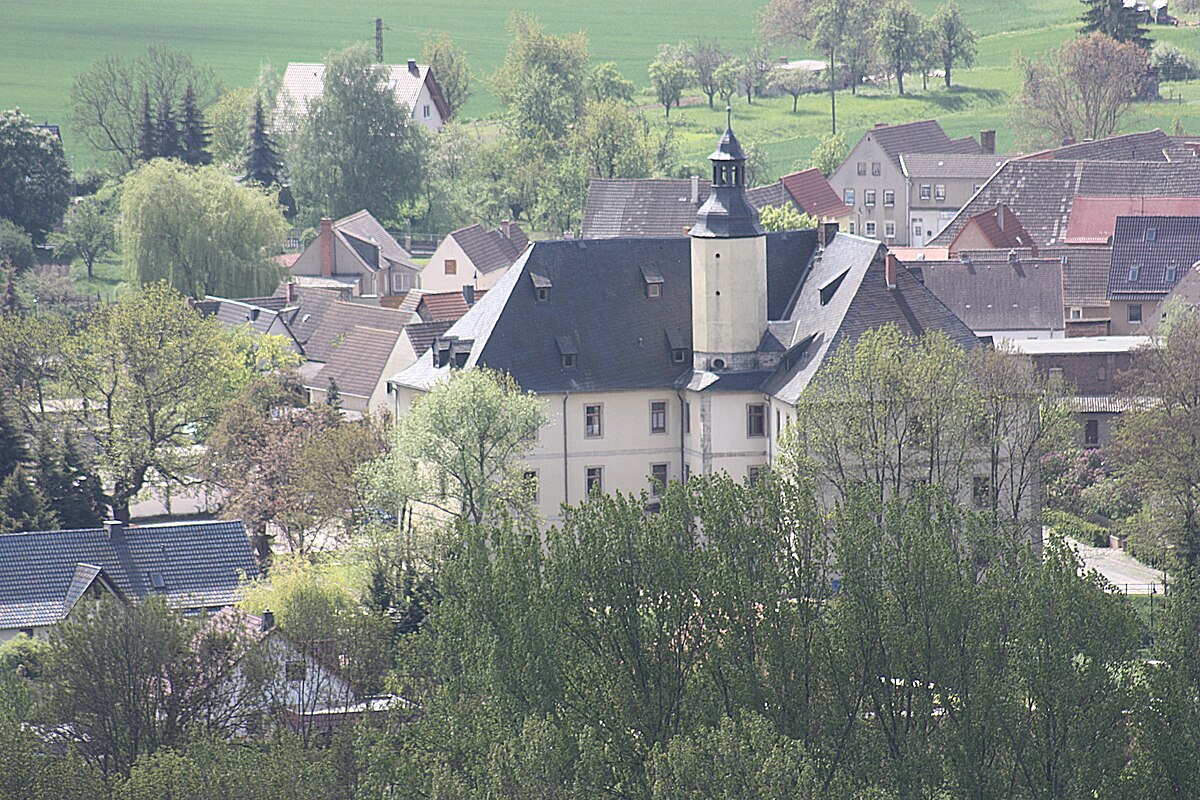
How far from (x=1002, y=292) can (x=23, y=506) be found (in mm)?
38397

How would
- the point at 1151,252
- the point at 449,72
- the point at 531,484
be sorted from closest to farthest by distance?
the point at 531,484 < the point at 1151,252 < the point at 449,72

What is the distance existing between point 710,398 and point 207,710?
24.4 m

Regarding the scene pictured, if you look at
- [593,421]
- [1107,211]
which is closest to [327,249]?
[1107,211]

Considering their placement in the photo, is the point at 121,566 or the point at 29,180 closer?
the point at 121,566

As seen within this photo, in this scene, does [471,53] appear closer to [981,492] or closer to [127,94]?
[127,94]

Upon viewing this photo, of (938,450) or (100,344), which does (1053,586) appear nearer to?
(938,450)

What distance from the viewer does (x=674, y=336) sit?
7650 cm

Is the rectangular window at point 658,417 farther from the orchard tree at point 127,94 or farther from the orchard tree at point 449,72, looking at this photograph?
the orchard tree at point 449,72

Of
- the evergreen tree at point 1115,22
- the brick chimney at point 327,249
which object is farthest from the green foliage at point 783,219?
the evergreen tree at point 1115,22

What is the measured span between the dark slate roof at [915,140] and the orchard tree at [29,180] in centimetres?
4053

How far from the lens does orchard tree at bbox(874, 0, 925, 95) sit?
577 feet

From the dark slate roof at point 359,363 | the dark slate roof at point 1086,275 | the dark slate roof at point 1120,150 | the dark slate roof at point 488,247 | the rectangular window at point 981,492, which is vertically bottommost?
the rectangular window at point 981,492

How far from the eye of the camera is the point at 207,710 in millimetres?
53969

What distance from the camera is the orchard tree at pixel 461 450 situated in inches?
2736
